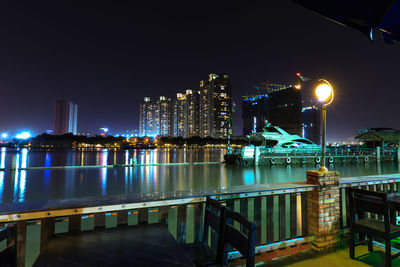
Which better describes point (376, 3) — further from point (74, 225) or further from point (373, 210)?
point (74, 225)

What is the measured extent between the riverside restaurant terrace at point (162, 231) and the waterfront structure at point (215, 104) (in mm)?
175927

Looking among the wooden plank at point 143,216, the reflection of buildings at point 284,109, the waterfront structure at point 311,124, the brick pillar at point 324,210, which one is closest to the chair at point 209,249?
the wooden plank at point 143,216

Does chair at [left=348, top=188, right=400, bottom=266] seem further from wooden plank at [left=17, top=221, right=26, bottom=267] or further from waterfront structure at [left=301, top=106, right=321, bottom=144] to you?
waterfront structure at [left=301, top=106, right=321, bottom=144]

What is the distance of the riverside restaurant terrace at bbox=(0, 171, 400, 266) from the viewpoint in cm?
193

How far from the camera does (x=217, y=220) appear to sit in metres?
2.49

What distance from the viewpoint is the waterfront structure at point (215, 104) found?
182 metres

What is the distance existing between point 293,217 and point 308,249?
2616mm

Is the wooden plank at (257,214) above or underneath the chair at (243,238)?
underneath

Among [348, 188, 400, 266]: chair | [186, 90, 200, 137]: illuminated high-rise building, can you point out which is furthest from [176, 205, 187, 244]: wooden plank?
[186, 90, 200, 137]: illuminated high-rise building

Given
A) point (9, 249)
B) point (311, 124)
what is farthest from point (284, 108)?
point (9, 249)

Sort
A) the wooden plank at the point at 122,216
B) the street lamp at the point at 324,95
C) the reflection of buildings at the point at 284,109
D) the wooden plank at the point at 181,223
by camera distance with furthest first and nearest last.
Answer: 1. the reflection of buildings at the point at 284,109
2. the street lamp at the point at 324,95
3. the wooden plank at the point at 181,223
4. the wooden plank at the point at 122,216

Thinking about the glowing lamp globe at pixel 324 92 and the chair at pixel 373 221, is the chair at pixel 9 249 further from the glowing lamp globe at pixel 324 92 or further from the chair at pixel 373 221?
the glowing lamp globe at pixel 324 92

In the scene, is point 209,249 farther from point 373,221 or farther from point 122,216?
point 373,221

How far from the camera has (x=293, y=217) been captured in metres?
6.42
